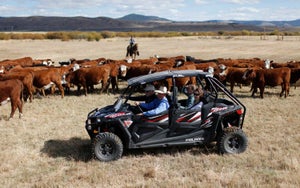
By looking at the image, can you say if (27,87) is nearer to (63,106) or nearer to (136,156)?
(63,106)

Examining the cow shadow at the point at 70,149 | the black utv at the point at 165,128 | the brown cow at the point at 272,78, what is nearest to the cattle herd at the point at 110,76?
the brown cow at the point at 272,78

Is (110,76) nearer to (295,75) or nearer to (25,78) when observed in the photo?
(25,78)

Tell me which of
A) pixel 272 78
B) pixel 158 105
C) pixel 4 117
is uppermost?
pixel 158 105

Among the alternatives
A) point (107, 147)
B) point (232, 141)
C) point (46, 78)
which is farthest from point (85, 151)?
point (46, 78)

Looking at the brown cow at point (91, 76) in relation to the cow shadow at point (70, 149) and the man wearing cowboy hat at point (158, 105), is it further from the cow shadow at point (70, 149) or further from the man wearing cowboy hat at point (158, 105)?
the man wearing cowboy hat at point (158, 105)

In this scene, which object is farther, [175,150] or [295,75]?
[295,75]

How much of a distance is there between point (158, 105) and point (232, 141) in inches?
67.1

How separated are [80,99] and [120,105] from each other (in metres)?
7.11

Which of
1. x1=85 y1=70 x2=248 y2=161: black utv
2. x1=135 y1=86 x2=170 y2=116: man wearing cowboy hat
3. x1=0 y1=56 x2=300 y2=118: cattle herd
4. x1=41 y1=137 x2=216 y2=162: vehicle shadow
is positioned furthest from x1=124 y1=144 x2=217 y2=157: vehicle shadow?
x1=0 y1=56 x2=300 y2=118: cattle herd

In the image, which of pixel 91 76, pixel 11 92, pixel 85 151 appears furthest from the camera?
pixel 91 76

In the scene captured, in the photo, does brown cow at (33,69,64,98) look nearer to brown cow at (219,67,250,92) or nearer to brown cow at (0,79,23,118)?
brown cow at (0,79,23,118)

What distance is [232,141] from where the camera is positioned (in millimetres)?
7777

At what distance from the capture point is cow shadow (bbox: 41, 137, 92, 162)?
792 cm

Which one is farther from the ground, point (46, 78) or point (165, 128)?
point (46, 78)
